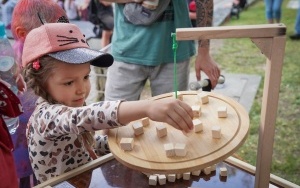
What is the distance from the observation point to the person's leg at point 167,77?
1.86 metres

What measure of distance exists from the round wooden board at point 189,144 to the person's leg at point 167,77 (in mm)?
592

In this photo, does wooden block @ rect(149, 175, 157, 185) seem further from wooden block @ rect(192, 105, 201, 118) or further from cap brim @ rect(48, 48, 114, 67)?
cap brim @ rect(48, 48, 114, 67)

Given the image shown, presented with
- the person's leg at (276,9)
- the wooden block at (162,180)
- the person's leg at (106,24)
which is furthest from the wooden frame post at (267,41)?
the person's leg at (276,9)

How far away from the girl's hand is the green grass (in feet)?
6.49

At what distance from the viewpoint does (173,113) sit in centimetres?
102

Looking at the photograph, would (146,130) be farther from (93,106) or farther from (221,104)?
(221,104)

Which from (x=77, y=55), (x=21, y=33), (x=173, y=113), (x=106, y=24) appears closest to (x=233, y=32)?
(x=173, y=113)

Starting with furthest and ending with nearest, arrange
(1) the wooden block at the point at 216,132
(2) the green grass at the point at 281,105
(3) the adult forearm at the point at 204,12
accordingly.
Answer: (2) the green grass at the point at 281,105, (3) the adult forearm at the point at 204,12, (1) the wooden block at the point at 216,132

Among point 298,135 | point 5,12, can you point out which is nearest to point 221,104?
point 298,135

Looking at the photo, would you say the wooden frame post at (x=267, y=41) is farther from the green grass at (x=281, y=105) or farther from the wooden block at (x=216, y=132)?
the green grass at (x=281, y=105)

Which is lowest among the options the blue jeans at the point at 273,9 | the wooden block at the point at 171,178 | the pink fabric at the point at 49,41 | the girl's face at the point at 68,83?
the blue jeans at the point at 273,9

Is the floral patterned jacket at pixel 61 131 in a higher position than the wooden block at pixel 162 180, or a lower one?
higher

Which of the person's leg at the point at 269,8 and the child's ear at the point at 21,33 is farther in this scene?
Answer: the person's leg at the point at 269,8

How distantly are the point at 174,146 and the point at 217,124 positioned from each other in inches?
7.2
